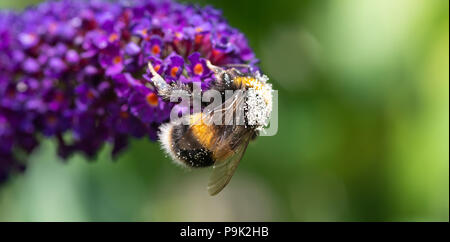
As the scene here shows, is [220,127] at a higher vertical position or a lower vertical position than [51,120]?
lower

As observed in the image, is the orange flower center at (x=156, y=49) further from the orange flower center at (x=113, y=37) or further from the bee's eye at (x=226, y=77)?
the bee's eye at (x=226, y=77)

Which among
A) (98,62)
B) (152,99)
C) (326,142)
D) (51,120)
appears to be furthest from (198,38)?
(326,142)

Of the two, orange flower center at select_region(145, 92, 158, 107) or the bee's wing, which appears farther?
orange flower center at select_region(145, 92, 158, 107)

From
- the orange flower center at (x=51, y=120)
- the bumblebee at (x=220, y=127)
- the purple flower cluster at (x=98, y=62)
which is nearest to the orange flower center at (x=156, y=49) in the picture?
the purple flower cluster at (x=98, y=62)

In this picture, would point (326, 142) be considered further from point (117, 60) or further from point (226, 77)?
point (117, 60)

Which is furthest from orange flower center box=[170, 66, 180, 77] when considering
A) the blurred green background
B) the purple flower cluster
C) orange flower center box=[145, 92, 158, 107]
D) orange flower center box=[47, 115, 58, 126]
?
the blurred green background

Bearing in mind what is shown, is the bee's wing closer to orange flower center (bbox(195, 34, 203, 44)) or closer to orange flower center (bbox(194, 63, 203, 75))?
orange flower center (bbox(194, 63, 203, 75))

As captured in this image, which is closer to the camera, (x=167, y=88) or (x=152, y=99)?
(x=167, y=88)
